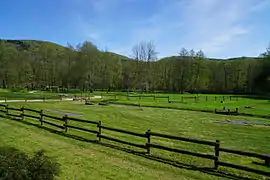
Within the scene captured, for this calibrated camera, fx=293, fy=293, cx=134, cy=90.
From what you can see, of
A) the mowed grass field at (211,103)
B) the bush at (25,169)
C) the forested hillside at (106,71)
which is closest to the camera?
the bush at (25,169)

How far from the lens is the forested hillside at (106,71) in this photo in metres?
84.9

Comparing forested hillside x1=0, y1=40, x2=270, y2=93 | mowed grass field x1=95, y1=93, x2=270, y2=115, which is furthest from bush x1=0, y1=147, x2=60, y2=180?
forested hillside x1=0, y1=40, x2=270, y2=93

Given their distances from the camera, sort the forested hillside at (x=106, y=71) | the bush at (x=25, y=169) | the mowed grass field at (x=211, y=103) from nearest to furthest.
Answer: the bush at (x=25, y=169) < the mowed grass field at (x=211, y=103) < the forested hillside at (x=106, y=71)

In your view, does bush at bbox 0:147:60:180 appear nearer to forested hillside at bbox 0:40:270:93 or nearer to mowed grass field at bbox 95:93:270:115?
mowed grass field at bbox 95:93:270:115

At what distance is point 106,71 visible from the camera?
94.6 metres

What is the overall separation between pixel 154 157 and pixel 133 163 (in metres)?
1.64

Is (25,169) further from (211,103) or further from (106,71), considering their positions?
(106,71)

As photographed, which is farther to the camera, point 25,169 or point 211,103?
point 211,103

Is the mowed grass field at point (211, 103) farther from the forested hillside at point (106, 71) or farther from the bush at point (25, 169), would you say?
the bush at point (25, 169)

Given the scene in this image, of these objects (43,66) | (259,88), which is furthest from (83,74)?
(259,88)

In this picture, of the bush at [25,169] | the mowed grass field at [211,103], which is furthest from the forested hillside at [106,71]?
the bush at [25,169]

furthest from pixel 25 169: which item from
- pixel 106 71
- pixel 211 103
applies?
pixel 106 71

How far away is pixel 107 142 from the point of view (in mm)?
16734

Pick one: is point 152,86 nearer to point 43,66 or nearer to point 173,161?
point 43,66
